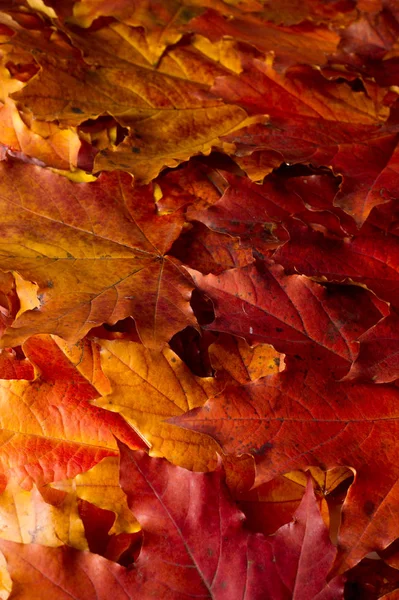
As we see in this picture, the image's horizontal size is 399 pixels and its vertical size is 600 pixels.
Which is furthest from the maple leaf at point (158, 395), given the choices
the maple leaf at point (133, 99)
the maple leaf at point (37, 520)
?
the maple leaf at point (133, 99)

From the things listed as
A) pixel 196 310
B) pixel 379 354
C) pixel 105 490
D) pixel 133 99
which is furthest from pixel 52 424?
pixel 133 99

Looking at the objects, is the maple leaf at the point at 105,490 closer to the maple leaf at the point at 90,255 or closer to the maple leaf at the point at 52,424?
the maple leaf at the point at 52,424

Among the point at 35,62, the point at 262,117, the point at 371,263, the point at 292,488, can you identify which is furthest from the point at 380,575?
the point at 35,62

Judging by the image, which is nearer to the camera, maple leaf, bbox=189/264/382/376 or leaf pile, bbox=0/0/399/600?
leaf pile, bbox=0/0/399/600

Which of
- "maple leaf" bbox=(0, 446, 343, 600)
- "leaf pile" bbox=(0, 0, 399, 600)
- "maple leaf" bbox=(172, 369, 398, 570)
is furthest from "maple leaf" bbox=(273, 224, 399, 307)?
"maple leaf" bbox=(0, 446, 343, 600)

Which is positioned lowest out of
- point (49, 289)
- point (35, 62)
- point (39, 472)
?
point (39, 472)

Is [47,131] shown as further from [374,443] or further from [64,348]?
[374,443]

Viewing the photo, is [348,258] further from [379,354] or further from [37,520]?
[37,520]

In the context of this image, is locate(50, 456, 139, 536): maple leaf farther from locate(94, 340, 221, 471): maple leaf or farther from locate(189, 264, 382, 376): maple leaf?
locate(189, 264, 382, 376): maple leaf
